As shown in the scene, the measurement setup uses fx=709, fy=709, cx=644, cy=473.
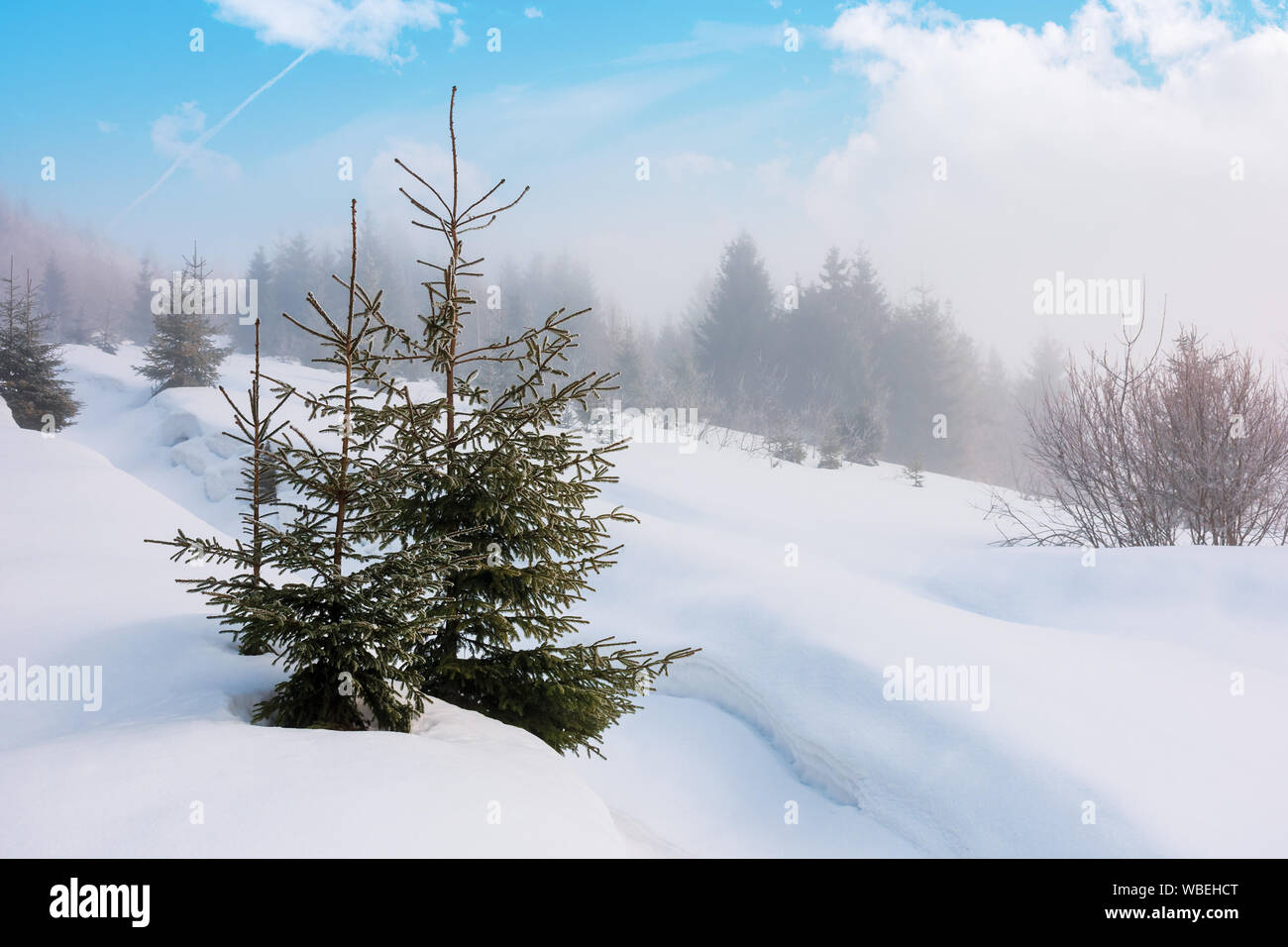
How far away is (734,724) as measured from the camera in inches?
251

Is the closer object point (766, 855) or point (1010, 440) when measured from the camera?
point (766, 855)

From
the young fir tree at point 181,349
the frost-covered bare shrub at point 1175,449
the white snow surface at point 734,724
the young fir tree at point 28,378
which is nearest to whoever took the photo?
the white snow surface at point 734,724

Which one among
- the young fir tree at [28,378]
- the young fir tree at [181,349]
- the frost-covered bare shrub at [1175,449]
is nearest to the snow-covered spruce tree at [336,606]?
the frost-covered bare shrub at [1175,449]

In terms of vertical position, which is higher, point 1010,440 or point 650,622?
point 1010,440

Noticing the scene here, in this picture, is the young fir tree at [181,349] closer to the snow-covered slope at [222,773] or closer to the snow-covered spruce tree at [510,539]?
the snow-covered slope at [222,773]

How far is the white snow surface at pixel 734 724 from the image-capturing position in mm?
2396

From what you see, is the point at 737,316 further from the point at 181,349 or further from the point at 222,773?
the point at 222,773

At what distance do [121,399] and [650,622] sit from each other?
23680 millimetres
